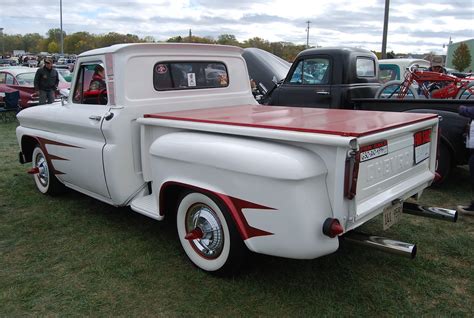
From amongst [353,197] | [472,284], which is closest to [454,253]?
[472,284]

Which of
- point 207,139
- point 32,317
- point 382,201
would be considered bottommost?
point 32,317

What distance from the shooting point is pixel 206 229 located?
321 cm

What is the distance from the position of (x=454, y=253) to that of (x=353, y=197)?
64.0 inches

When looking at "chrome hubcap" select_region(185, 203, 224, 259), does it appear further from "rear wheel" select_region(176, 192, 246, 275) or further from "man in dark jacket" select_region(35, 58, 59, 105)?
"man in dark jacket" select_region(35, 58, 59, 105)

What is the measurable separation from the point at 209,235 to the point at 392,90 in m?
5.59

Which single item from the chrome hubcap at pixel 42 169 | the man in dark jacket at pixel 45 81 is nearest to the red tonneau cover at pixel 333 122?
the chrome hubcap at pixel 42 169

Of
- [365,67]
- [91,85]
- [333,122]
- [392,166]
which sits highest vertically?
[365,67]

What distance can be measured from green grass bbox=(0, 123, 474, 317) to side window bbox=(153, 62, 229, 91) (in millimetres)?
1430

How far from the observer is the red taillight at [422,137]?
3.31 meters

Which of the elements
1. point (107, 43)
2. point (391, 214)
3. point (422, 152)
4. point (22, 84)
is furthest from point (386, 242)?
point (107, 43)

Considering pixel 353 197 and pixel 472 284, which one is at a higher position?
pixel 353 197

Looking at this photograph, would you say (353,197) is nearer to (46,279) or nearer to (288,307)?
(288,307)

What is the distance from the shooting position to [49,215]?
4621 mm

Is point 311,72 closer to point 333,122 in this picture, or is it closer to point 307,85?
point 307,85
